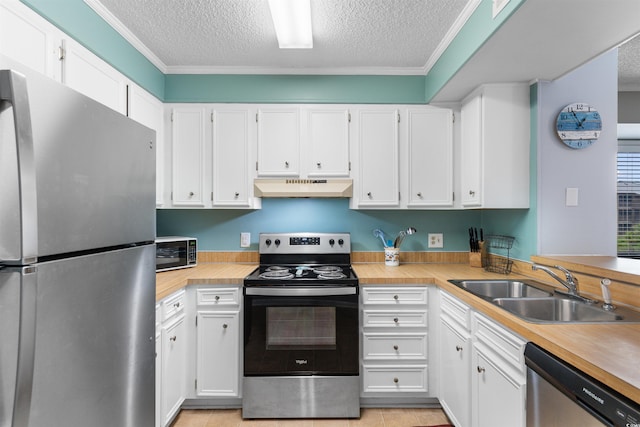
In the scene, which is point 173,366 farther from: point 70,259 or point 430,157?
point 430,157

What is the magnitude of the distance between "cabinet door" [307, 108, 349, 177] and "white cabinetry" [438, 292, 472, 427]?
1241 millimetres

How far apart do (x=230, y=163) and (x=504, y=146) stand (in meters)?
2.00

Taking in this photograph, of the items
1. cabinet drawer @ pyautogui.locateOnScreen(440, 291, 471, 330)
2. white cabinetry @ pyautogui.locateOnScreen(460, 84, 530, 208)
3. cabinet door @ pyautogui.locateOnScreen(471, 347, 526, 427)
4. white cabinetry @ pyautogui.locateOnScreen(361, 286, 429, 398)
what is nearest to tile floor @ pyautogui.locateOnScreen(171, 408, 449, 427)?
white cabinetry @ pyautogui.locateOnScreen(361, 286, 429, 398)

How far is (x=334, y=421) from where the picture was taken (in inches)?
85.4

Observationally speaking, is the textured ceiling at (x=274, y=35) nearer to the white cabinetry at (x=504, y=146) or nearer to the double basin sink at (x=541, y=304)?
the white cabinetry at (x=504, y=146)

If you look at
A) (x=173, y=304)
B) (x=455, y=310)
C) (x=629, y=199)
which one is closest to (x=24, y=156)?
(x=173, y=304)

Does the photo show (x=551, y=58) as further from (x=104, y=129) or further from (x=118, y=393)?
(x=118, y=393)

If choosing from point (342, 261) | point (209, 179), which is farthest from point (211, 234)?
point (342, 261)

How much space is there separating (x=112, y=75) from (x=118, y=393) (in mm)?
1791

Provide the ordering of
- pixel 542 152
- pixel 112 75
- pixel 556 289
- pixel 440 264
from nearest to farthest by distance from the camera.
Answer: pixel 556 289
pixel 112 75
pixel 542 152
pixel 440 264

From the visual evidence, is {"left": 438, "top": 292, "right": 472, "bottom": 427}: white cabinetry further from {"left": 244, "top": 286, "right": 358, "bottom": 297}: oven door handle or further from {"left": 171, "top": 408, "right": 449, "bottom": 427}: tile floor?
{"left": 244, "top": 286, "right": 358, "bottom": 297}: oven door handle

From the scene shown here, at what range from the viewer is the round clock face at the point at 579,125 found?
2.09 m

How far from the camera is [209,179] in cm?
264

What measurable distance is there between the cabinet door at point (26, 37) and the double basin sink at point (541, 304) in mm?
2349
